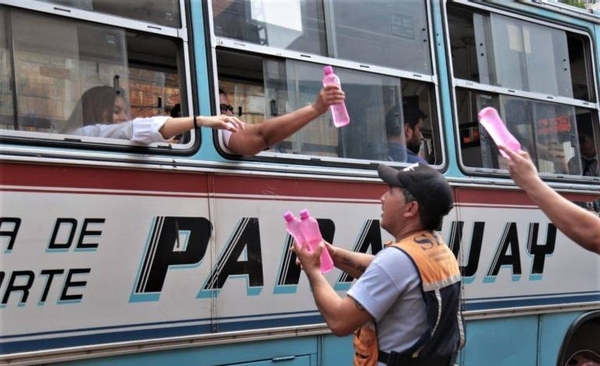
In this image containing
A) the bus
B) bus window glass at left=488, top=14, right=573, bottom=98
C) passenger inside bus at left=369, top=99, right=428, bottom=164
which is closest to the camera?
the bus

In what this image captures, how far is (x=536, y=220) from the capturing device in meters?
4.89

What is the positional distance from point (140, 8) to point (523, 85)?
304 cm

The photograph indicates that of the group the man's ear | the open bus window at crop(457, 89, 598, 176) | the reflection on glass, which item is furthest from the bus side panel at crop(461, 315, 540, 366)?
the man's ear

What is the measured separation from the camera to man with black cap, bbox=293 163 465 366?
2451mm

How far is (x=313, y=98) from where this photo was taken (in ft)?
12.9

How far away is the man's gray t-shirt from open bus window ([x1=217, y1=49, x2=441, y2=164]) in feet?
4.37

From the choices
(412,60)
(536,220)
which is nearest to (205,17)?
(412,60)

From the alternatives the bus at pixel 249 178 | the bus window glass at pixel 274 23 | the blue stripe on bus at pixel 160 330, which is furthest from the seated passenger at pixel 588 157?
the blue stripe on bus at pixel 160 330

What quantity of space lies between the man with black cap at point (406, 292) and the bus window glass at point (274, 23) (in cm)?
140

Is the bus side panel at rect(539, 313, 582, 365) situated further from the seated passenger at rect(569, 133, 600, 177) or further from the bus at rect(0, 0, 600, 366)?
the seated passenger at rect(569, 133, 600, 177)

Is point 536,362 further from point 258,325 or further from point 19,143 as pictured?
point 19,143

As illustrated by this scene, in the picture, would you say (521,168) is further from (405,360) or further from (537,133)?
(537,133)

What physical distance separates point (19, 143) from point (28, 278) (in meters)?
0.56

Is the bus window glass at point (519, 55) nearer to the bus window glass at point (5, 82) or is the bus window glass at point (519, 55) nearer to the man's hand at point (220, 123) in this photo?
the man's hand at point (220, 123)
